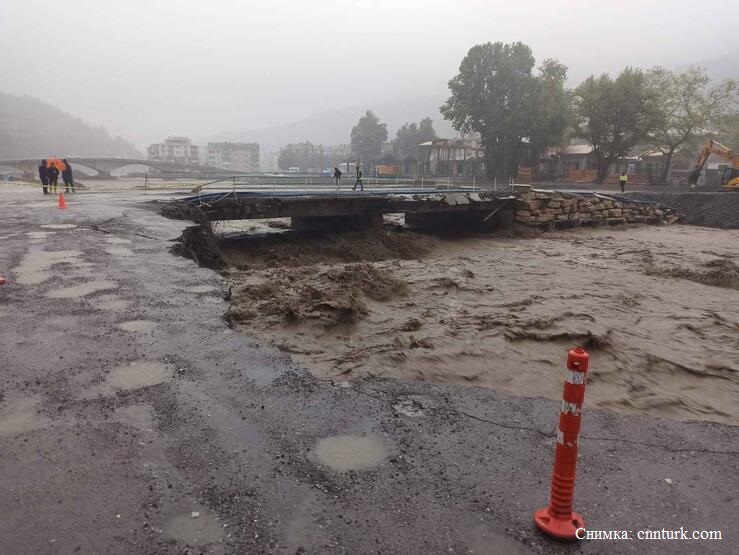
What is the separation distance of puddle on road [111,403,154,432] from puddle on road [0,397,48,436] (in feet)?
1.68

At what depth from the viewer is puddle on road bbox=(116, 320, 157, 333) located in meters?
5.63

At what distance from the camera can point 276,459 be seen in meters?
3.46

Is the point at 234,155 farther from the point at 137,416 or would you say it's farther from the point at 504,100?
the point at 137,416

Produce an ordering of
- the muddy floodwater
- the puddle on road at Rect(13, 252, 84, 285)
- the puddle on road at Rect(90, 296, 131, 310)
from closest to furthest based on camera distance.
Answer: the muddy floodwater, the puddle on road at Rect(90, 296, 131, 310), the puddle on road at Rect(13, 252, 84, 285)

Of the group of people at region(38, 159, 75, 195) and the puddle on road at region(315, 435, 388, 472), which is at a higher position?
the group of people at region(38, 159, 75, 195)

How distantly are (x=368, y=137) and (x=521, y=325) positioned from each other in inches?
4078

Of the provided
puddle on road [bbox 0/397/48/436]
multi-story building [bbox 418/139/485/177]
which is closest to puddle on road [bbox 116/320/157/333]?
puddle on road [bbox 0/397/48/436]

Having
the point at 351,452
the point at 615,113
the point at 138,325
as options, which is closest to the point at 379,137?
the point at 615,113

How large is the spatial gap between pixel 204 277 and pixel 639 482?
20.9 ft

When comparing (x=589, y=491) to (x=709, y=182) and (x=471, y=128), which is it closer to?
(x=709, y=182)

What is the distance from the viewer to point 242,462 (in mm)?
3402

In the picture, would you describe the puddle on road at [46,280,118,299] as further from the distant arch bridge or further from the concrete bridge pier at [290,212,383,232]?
the distant arch bridge

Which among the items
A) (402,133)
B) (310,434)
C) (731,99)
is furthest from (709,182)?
(402,133)

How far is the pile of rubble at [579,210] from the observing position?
23719mm
